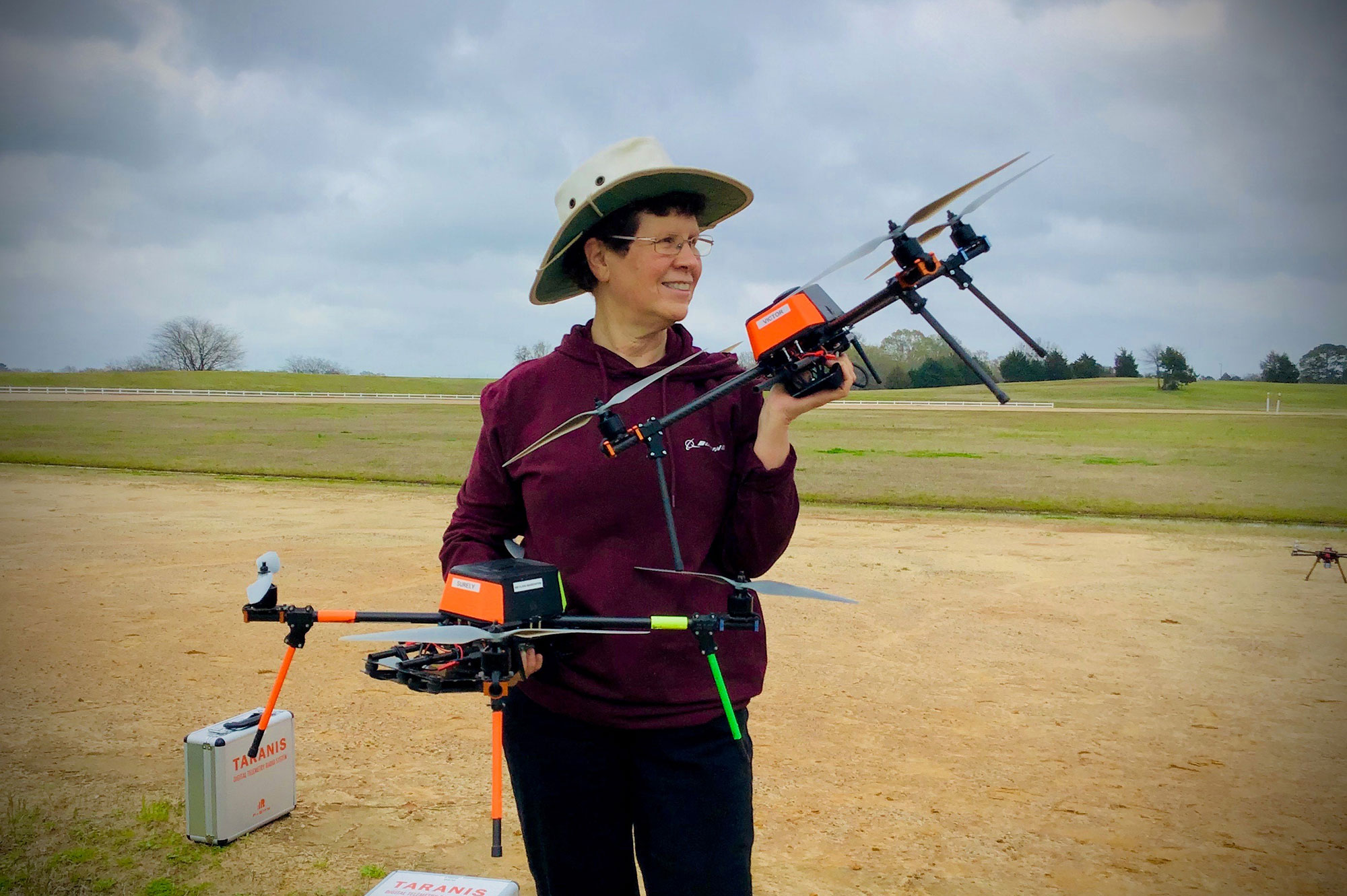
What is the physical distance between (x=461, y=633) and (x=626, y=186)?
1268 mm

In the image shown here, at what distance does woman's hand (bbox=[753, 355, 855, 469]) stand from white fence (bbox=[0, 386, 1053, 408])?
35.7 m

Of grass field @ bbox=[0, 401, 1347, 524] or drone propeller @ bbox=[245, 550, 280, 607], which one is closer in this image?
drone propeller @ bbox=[245, 550, 280, 607]

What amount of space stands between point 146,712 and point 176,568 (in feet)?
16.1

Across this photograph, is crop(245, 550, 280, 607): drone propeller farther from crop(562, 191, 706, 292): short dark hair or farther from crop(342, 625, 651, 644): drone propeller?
crop(562, 191, 706, 292): short dark hair

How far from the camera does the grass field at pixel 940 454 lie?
59.8ft

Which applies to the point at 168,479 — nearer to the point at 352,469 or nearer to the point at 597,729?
the point at 352,469

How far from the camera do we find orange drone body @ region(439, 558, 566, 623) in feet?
7.25

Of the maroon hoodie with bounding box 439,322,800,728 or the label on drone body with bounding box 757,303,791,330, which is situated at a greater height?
the label on drone body with bounding box 757,303,791,330

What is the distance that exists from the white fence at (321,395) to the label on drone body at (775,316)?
35909 millimetres

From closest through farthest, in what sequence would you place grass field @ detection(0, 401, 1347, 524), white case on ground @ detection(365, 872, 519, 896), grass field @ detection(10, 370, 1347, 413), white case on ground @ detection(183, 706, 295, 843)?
white case on ground @ detection(365, 872, 519, 896) → white case on ground @ detection(183, 706, 295, 843) → grass field @ detection(0, 401, 1347, 524) → grass field @ detection(10, 370, 1347, 413)

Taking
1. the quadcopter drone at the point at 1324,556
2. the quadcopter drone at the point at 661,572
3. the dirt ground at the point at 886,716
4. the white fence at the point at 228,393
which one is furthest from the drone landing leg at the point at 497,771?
the white fence at the point at 228,393

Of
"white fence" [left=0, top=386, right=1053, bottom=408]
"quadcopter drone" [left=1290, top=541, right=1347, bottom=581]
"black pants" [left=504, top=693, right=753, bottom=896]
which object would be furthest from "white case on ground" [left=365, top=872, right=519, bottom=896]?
"white fence" [left=0, top=386, right=1053, bottom=408]

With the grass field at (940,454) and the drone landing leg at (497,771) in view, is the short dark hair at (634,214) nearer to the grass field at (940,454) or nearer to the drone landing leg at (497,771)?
the drone landing leg at (497,771)

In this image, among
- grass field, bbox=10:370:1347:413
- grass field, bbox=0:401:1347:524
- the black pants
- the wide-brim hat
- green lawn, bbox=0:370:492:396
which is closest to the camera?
the black pants
